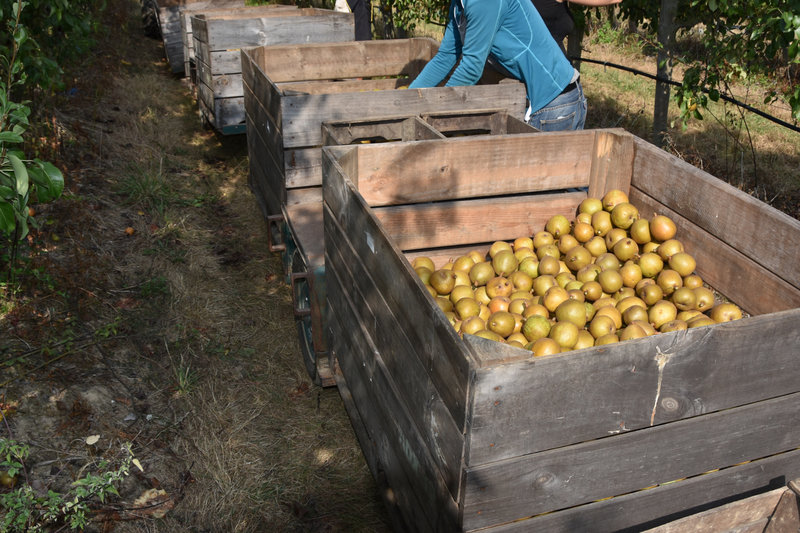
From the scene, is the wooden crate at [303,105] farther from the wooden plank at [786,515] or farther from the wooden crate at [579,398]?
the wooden plank at [786,515]

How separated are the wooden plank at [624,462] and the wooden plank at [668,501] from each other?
3 centimetres

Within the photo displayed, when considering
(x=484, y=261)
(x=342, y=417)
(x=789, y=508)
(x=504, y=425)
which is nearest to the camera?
(x=504, y=425)

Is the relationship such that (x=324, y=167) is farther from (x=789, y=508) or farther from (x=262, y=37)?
(x=262, y=37)

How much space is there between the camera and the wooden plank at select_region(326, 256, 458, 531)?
7.15ft

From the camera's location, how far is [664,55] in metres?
7.15

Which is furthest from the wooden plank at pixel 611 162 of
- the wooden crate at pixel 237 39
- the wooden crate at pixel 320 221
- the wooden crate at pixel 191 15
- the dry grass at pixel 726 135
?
the wooden crate at pixel 191 15

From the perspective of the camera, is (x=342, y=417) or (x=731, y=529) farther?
(x=342, y=417)

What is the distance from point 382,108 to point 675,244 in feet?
6.68

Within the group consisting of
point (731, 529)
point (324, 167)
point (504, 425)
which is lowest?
point (731, 529)

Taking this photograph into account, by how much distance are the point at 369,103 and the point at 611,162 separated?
1.57 m

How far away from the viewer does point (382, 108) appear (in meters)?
4.46

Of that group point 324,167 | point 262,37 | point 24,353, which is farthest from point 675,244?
point 262,37

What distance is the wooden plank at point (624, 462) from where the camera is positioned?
1.91m

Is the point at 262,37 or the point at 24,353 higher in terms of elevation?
the point at 262,37
